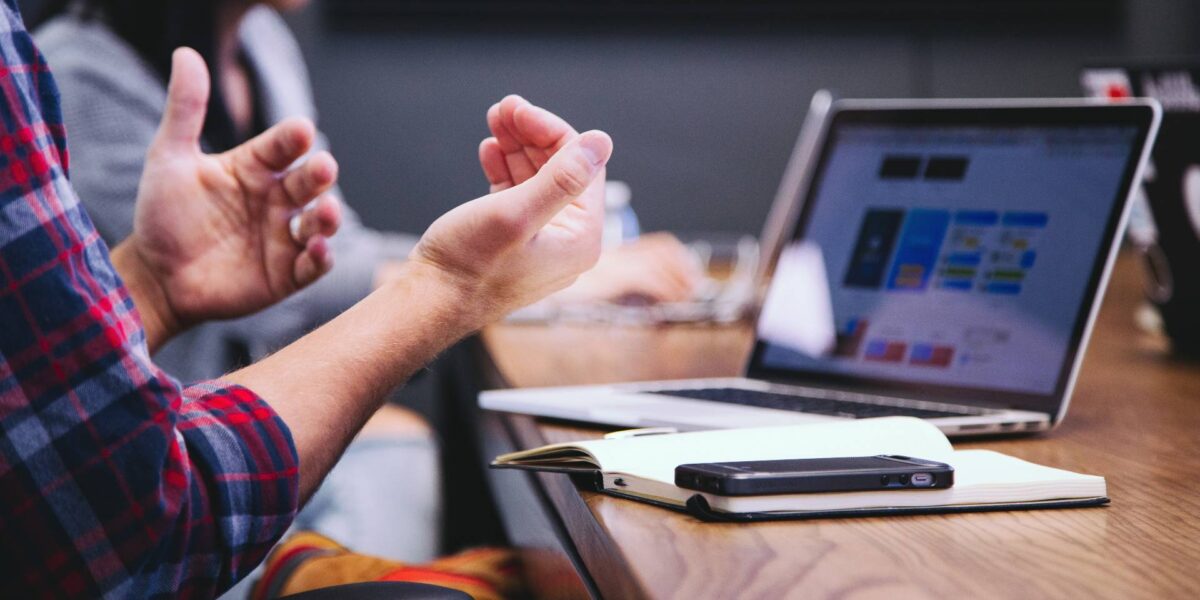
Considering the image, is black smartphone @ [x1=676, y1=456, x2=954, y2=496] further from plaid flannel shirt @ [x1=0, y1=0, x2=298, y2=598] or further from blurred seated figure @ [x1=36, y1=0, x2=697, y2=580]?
blurred seated figure @ [x1=36, y1=0, x2=697, y2=580]

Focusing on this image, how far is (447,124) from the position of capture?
3051mm

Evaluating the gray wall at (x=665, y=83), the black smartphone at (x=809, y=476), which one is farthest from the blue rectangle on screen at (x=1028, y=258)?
the gray wall at (x=665, y=83)

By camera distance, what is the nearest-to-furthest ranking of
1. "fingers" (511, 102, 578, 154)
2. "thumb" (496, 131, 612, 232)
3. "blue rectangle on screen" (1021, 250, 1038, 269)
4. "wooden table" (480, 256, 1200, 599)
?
"wooden table" (480, 256, 1200, 599) < "thumb" (496, 131, 612, 232) < "fingers" (511, 102, 578, 154) < "blue rectangle on screen" (1021, 250, 1038, 269)

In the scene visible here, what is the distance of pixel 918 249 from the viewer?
1029mm

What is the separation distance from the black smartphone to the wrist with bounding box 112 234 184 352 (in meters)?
0.65

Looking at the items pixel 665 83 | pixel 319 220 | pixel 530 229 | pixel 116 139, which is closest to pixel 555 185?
pixel 530 229

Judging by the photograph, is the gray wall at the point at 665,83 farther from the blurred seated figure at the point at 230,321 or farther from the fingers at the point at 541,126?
the fingers at the point at 541,126

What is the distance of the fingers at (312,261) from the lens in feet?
3.51

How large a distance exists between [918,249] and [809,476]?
480mm

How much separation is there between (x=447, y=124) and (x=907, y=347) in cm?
220

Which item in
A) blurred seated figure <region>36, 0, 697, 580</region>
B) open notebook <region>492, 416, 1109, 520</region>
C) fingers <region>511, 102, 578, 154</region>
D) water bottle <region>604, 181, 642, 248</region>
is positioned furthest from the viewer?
water bottle <region>604, 181, 642, 248</region>

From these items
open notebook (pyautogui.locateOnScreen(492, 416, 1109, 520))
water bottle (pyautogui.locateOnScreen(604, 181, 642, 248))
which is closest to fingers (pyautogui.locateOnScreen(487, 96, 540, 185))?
open notebook (pyautogui.locateOnScreen(492, 416, 1109, 520))

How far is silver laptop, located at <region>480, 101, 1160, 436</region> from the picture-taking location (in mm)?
896

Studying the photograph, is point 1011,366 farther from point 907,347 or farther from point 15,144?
point 15,144
